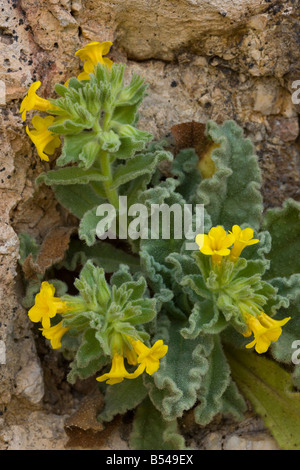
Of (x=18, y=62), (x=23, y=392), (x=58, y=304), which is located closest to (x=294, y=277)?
(x=58, y=304)

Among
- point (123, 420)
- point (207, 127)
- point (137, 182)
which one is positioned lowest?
point (123, 420)

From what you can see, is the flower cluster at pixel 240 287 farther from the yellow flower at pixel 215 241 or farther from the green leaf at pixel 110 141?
the green leaf at pixel 110 141

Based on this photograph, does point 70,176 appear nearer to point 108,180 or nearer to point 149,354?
point 108,180

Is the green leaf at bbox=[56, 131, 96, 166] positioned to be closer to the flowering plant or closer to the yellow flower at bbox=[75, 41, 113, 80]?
the flowering plant

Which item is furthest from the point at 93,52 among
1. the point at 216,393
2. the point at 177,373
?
the point at 216,393

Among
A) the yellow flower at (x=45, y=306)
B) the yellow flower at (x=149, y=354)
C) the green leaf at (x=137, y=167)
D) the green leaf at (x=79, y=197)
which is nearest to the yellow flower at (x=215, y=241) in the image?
Answer: the yellow flower at (x=149, y=354)

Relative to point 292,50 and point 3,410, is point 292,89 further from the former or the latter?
point 3,410

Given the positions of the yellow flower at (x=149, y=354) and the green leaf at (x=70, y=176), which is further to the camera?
the green leaf at (x=70, y=176)

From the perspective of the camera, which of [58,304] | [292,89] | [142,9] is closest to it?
[58,304]
